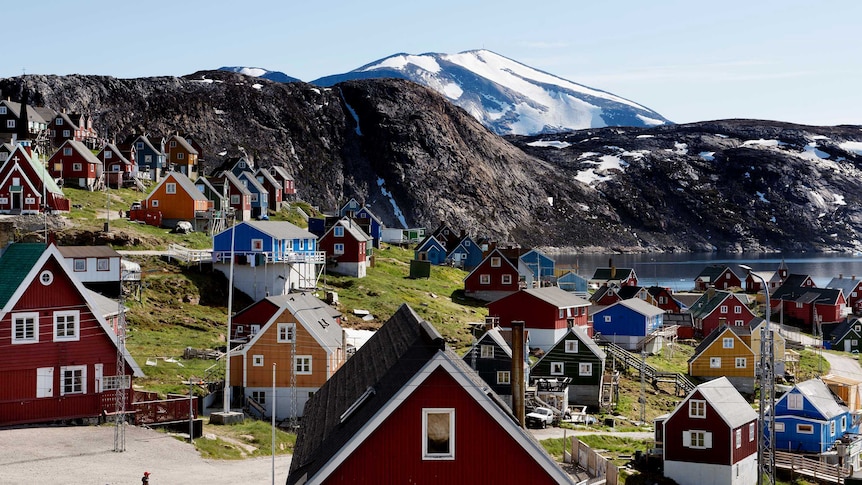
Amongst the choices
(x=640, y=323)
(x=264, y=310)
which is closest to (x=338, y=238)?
(x=640, y=323)

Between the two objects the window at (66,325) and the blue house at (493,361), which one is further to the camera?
the blue house at (493,361)

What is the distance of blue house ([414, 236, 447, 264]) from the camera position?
120m

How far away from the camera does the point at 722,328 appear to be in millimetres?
70688

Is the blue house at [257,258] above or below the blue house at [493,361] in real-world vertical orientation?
above

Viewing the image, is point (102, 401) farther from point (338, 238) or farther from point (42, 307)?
point (338, 238)

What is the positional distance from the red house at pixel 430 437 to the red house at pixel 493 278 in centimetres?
7109

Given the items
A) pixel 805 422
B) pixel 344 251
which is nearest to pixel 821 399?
pixel 805 422

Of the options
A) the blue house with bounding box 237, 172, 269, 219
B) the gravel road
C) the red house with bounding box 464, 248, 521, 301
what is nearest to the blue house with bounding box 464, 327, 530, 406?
the gravel road

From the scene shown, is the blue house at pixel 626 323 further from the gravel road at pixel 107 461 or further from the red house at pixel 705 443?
the gravel road at pixel 107 461

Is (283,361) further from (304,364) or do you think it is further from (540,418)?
(540,418)

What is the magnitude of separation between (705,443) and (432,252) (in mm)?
79110

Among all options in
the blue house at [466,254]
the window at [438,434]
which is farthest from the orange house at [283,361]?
the blue house at [466,254]

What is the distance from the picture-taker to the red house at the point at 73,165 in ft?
318

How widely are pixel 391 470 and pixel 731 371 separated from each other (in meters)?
55.3
